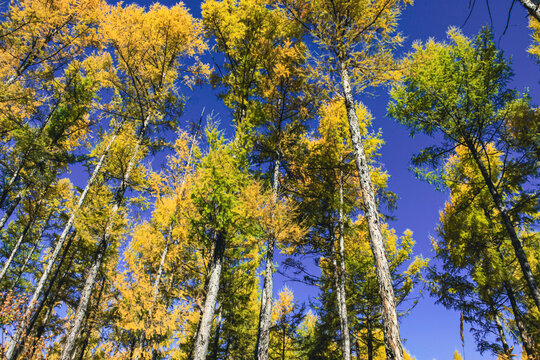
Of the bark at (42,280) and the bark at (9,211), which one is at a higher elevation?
the bark at (9,211)

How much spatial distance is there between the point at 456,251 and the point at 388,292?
8.26 m

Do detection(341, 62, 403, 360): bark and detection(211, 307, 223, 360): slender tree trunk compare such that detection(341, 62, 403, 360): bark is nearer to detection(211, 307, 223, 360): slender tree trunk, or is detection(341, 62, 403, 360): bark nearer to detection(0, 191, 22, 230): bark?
detection(211, 307, 223, 360): slender tree trunk

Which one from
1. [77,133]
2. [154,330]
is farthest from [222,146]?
[77,133]

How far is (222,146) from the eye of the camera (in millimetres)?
6781

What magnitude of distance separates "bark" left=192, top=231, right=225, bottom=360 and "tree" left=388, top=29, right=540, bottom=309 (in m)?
7.11

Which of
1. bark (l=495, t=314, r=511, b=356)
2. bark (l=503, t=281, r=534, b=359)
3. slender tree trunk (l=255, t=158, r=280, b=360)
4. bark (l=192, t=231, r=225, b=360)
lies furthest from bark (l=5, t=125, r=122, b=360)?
bark (l=495, t=314, r=511, b=356)

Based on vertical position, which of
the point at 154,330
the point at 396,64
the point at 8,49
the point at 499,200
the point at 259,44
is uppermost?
the point at 259,44

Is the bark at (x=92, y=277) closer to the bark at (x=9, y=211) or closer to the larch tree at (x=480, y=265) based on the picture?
the bark at (x=9, y=211)

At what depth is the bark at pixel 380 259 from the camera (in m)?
3.91

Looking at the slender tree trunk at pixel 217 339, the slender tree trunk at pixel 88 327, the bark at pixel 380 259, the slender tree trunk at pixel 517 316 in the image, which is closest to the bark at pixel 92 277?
the slender tree trunk at pixel 88 327

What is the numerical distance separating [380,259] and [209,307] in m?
4.07

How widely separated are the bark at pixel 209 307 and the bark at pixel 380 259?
3.76 m

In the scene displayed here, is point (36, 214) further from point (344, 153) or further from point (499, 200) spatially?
point (499, 200)

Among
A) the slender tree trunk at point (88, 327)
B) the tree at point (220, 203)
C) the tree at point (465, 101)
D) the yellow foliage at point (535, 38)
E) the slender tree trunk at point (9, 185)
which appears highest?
the yellow foliage at point (535, 38)
